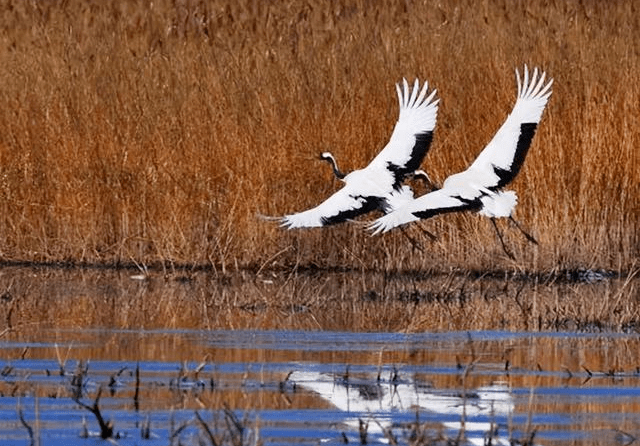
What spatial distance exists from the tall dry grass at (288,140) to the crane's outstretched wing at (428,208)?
1.86 m

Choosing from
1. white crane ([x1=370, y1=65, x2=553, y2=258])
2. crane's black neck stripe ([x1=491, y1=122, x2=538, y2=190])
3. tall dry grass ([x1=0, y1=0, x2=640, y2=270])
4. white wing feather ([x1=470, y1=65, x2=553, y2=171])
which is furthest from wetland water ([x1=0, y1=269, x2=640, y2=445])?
tall dry grass ([x1=0, y1=0, x2=640, y2=270])

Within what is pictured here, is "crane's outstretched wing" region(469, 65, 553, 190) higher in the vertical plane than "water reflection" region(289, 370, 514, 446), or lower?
higher

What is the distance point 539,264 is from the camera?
41.2 ft

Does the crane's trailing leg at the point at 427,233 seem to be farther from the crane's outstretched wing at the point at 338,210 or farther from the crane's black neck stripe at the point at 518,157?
the crane's outstretched wing at the point at 338,210

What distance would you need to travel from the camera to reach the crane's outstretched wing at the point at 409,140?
10906 millimetres

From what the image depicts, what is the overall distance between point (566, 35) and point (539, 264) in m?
2.45

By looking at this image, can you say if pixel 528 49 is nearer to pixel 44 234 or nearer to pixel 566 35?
pixel 566 35

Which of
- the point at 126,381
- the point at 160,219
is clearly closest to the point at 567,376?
the point at 126,381

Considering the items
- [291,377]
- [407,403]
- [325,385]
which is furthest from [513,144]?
[407,403]

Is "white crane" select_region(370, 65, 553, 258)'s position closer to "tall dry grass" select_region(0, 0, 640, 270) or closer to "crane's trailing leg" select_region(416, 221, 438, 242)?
"crane's trailing leg" select_region(416, 221, 438, 242)

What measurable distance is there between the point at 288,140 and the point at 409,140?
2.46m

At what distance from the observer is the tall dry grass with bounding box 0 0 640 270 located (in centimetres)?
1285

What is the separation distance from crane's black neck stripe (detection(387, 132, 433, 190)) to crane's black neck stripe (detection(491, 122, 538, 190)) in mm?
443

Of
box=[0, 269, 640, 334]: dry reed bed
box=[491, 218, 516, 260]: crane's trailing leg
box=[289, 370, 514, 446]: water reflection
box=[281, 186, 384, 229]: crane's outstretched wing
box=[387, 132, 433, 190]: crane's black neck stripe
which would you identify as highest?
box=[387, 132, 433, 190]: crane's black neck stripe
